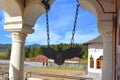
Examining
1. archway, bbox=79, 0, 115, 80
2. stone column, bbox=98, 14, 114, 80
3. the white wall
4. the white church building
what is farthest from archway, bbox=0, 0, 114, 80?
the white wall

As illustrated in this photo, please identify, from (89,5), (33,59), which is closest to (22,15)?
(89,5)

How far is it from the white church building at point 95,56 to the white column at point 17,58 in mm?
15605

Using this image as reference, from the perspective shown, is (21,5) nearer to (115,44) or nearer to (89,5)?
(89,5)

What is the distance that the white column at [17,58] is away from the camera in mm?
4770

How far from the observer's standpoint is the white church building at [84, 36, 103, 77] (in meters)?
20.6

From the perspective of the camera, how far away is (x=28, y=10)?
4859 mm

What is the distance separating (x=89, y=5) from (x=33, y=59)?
35.7 metres

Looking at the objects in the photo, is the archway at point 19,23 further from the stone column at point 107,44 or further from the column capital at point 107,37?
the column capital at point 107,37

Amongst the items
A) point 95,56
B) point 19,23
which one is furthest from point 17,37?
point 95,56

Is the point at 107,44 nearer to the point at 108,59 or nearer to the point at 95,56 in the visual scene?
the point at 108,59

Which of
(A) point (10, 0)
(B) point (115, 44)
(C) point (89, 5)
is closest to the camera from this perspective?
(B) point (115, 44)

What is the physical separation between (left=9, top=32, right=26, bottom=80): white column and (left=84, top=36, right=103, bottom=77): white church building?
51.2 ft

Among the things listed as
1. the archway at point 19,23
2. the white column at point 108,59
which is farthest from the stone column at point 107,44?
the archway at point 19,23

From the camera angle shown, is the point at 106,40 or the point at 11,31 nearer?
the point at 106,40
